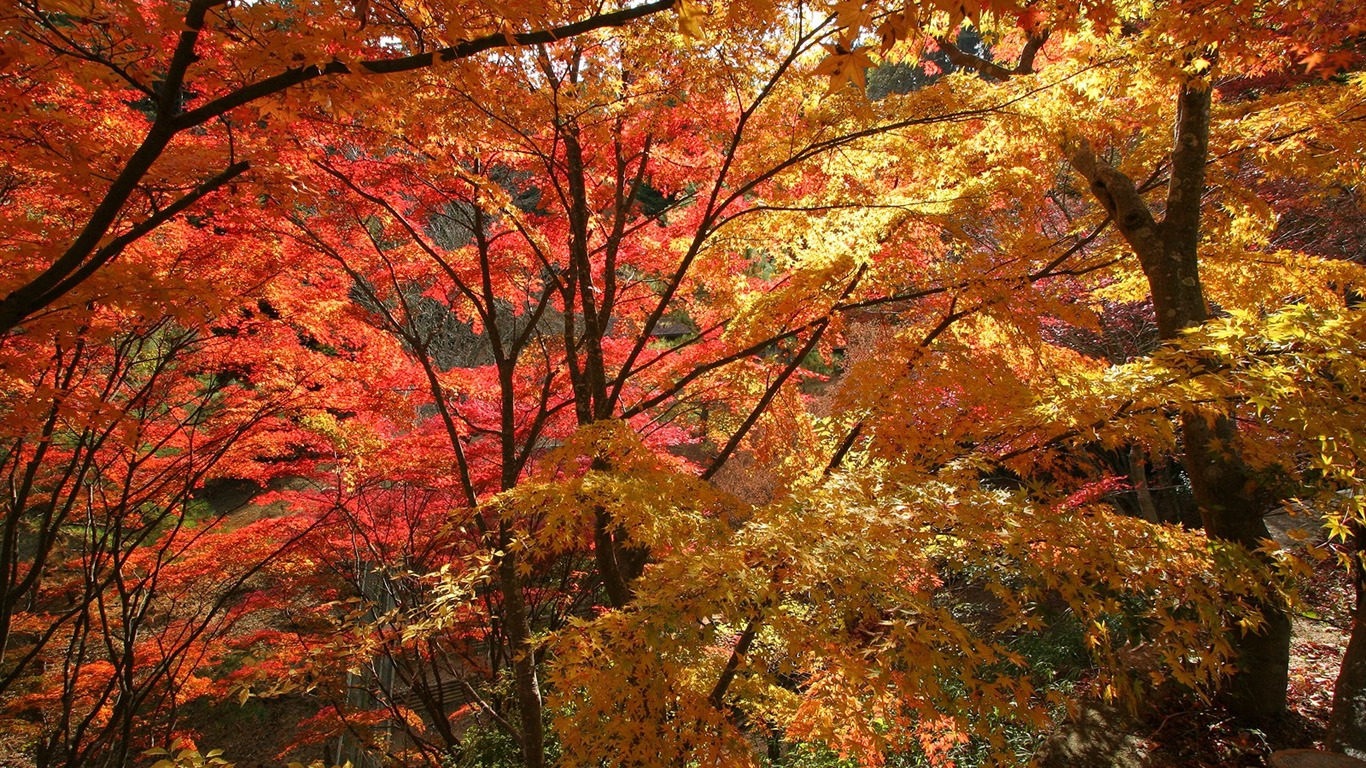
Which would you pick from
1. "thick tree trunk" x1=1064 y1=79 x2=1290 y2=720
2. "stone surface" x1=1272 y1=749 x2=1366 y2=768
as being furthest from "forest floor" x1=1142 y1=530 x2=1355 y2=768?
"stone surface" x1=1272 y1=749 x2=1366 y2=768

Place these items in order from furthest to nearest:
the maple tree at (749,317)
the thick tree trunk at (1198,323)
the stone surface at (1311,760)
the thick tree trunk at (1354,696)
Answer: the thick tree trunk at (1198,323) < the thick tree trunk at (1354,696) < the stone surface at (1311,760) < the maple tree at (749,317)

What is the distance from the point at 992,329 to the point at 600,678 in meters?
3.65

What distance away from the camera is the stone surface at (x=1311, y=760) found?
3435 millimetres

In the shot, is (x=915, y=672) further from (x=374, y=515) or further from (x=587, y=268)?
(x=374, y=515)

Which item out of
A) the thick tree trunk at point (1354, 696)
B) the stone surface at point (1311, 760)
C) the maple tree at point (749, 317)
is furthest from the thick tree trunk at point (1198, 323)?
the stone surface at point (1311, 760)

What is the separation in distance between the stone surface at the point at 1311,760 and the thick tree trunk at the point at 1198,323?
0.56m

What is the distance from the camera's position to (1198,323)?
13.5 feet

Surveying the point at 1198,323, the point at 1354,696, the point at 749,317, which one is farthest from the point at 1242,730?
the point at 749,317

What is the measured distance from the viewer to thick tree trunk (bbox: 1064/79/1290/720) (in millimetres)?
4133

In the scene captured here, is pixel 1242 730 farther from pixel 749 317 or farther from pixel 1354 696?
pixel 749 317

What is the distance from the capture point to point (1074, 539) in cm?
254

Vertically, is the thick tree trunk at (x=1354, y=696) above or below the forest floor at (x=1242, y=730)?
above

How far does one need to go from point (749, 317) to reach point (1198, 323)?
308cm

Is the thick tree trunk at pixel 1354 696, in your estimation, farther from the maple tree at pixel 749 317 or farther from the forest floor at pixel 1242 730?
the forest floor at pixel 1242 730
